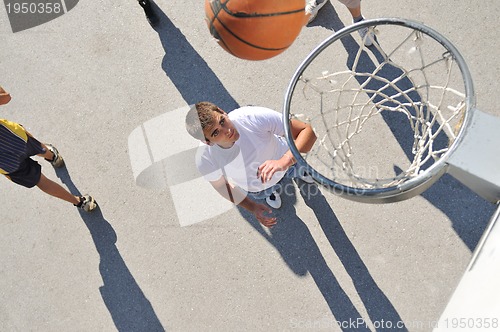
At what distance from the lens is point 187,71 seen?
440 centimetres

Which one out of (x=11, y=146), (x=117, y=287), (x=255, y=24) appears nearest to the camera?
(x=255, y=24)

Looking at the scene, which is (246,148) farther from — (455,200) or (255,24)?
(455,200)

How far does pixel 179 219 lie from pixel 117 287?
721 millimetres

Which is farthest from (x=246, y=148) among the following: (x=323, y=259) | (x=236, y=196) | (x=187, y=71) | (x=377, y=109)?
(x=187, y=71)

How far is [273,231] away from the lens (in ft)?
12.7

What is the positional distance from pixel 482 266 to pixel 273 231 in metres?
1.96

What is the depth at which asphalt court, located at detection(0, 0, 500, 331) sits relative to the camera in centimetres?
365

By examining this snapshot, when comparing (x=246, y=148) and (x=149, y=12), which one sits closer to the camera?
(x=246, y=148)

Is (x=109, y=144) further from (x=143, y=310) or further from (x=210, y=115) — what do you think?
Answer: (x=210, y=115)

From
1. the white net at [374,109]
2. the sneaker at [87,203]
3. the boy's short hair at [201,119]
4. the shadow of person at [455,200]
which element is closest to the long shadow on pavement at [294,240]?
the white net at [374,109]

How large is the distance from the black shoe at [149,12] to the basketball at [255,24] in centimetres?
201

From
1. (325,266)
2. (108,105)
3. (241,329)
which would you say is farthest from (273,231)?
(108,105)

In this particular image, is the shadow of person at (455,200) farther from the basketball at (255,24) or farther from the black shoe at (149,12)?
the black shoe at (149,12)

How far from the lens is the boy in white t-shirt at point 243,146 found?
9.18 ft
